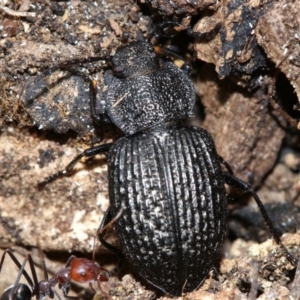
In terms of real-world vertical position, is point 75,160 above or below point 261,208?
below

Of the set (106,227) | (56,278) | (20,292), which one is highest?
(106,227)

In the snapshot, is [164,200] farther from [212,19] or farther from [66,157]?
[212,19]

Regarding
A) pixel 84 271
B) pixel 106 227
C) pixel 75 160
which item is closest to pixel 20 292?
pixel 84 271

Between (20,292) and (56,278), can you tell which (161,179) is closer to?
(56,278)

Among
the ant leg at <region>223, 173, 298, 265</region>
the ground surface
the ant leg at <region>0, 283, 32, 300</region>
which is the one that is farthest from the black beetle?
the ant leg at <region>0, 283, 32, 300</region>

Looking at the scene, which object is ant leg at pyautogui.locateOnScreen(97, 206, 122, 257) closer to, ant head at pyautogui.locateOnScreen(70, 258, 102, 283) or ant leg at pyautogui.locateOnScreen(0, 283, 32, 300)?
ant head at pyautogui.locateOnScreen(70, 258, 102, 283)
